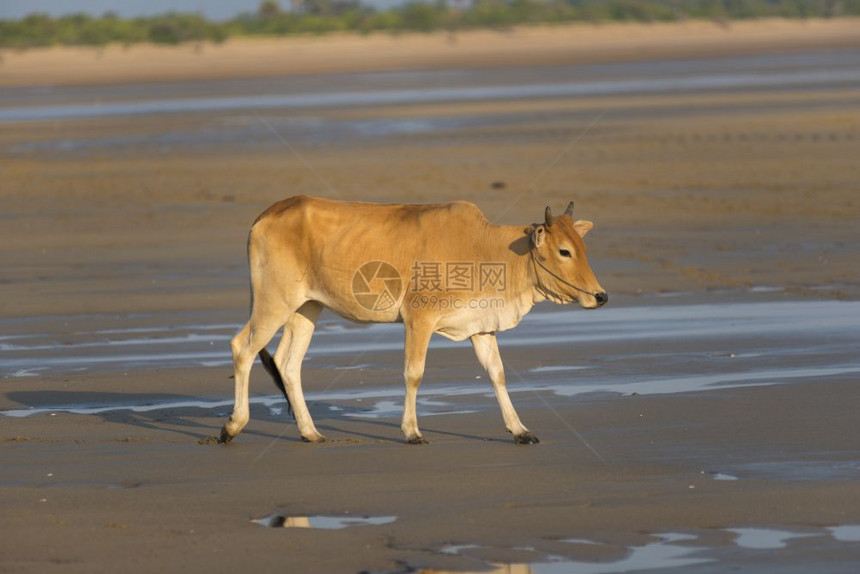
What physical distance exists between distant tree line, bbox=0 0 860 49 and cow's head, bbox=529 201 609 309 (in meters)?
71.4

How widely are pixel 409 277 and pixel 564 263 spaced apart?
983mm

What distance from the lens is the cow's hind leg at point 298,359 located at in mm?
10047

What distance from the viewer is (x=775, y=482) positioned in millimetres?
8445

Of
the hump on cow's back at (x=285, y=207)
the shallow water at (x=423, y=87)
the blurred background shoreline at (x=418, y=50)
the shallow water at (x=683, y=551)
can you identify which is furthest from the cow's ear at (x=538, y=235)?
the blurred background shoreline at (x=418, y=50)

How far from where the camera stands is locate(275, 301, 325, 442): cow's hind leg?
10.0m

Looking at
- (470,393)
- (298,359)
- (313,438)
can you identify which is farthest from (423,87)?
(313,438)

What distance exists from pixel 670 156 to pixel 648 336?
47.2 feet

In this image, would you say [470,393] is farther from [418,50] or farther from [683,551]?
[418,50]

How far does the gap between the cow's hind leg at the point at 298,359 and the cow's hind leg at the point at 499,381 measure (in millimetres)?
1139

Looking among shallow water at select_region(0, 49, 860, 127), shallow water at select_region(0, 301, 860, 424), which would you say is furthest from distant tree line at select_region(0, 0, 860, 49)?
shallow water at select_region(0, 301, 860, 424)

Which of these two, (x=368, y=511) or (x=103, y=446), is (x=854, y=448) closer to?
(x=368, y=511)

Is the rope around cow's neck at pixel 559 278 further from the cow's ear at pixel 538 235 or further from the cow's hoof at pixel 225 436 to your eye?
the cow's hoof at pixel 225 436

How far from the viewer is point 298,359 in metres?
10.4

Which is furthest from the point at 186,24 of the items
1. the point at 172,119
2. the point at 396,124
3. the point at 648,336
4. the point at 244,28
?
the point at 648,336
